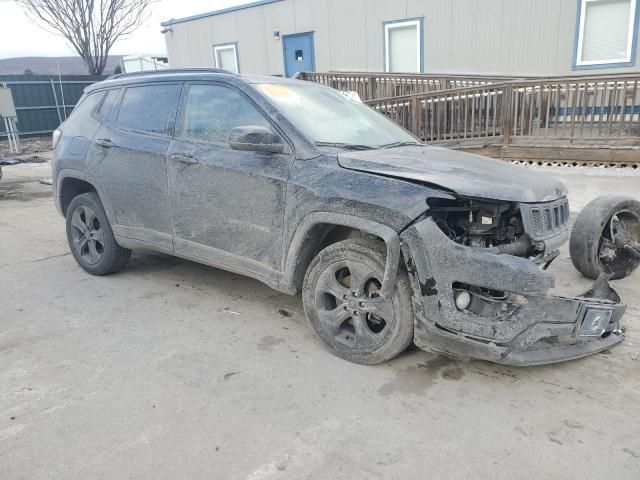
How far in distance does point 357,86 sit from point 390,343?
29.9 feet

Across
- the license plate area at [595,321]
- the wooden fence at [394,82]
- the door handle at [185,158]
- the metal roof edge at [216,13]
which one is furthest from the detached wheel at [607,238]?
the metal roof edge at [216,13]

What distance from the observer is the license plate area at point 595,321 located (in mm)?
3102

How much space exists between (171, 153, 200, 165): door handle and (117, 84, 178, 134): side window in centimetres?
33

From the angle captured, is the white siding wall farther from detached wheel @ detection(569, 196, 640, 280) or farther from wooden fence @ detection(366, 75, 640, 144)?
detached wheel @ detection(569, 196, 640, 280)

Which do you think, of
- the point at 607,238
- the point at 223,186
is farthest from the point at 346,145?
the point at 607,238

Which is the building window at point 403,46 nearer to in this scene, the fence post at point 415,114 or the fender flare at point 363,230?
the fence post at point 415,114

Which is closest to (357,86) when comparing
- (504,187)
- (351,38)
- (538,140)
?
(351,38)

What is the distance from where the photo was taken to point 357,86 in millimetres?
11430

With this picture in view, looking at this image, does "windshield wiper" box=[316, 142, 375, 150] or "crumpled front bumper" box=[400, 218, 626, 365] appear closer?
"crumpled front bumper" box=[400, 218, 626, 365]

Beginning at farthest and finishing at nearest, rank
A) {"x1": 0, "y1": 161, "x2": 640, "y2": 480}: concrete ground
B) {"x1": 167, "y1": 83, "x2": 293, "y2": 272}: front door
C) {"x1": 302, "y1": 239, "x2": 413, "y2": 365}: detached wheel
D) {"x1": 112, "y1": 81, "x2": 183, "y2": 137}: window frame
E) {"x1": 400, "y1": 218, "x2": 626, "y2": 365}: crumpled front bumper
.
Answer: {"x1": 112, "y1": 81, "x2": 183, "y2": 137}: window frame, {"x1": 167, "y1": 83, "x2": 293, "y2": 272}: front door, {"x1": 302, "y1": 239, "x2": 413, "y2": 365}: detached wheel, {"x1": 400, "y1": 218, "x2": 626, "y2": 365}: crumpled front bumper, {"x1": 0, "y1": 161, "x2": 640, "y2": 480}: concrete ground

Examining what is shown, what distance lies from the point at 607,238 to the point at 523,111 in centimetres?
378

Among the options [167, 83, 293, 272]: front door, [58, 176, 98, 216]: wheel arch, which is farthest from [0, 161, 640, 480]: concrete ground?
[58, 176, 98, 216]: wheel arch

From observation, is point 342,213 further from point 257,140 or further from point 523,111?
point 523,111

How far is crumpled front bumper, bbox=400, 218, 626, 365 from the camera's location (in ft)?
9.41
